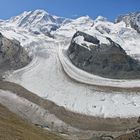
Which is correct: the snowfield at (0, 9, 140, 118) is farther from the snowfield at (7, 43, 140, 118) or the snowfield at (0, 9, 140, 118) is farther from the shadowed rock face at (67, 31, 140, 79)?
the shadowed rock face at (67, 31, 140, 79)

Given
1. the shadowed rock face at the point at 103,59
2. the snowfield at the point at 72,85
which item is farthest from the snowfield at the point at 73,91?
the shadowed rock face at the point at 103,59

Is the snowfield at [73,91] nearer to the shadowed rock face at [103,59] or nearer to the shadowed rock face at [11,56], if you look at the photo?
the shadowed rock face at [11,56]

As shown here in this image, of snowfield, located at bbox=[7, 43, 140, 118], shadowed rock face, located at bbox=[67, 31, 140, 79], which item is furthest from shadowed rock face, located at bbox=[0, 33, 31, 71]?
shadowed rock face, located at bbox=[67, 31, 140, 79]

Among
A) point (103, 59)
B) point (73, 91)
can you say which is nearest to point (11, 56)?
point (103, 59)

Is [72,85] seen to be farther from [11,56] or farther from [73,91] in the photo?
[11,56]

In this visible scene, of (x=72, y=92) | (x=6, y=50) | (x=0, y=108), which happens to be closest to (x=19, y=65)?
(x=6, y=50)
